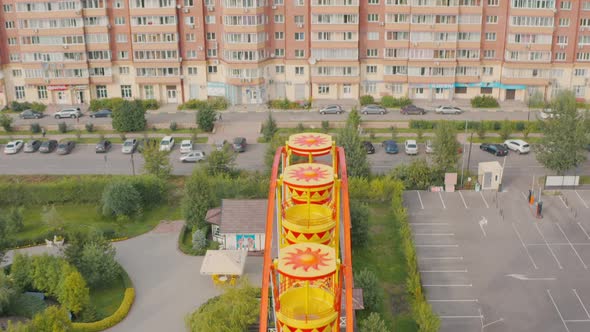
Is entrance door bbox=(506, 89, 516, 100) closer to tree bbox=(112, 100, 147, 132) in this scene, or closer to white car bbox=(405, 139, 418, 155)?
white car bbox=(405, 139, 418, 155)

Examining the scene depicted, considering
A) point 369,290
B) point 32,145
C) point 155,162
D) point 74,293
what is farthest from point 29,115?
point 369,290

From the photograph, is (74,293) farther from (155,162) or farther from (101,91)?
(101,91)

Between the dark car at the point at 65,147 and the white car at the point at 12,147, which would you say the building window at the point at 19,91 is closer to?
the white car at the point at 12,147

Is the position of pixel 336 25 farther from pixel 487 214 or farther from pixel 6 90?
pixel 6 90

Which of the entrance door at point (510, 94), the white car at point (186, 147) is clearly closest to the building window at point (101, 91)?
the white car at point (186, 147)

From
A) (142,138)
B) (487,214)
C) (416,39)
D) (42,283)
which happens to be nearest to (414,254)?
(487,214)

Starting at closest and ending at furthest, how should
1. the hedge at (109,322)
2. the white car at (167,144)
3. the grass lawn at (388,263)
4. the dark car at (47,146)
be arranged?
the hedge at (109,322), the grass lawn at (388,263), the white car at (167,144), the dark car at (47,146)

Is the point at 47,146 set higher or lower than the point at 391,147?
higher
